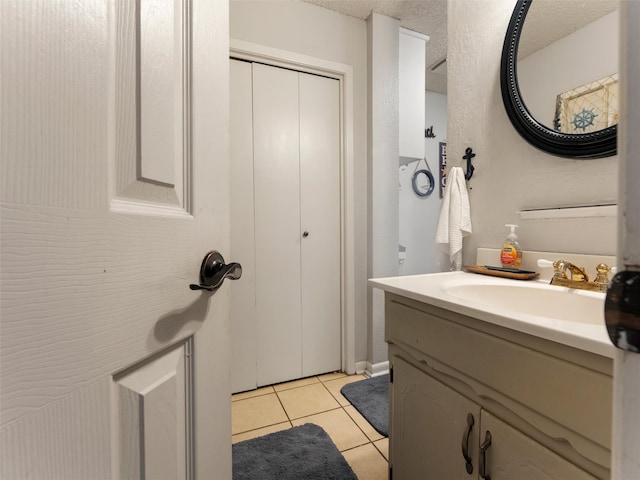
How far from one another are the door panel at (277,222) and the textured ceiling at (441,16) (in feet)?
1.97

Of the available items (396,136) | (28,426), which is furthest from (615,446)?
(396,136)

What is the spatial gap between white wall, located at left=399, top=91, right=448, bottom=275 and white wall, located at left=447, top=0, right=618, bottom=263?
1.54 m

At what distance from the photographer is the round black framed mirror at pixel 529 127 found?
0.84 meters

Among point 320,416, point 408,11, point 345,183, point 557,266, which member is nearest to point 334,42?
point 408,11

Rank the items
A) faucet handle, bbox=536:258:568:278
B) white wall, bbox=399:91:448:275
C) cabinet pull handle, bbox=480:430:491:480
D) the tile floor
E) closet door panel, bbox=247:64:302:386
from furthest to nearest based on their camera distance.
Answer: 1. white wall, bbox=399:91:448:275
2. closet door panel, bbox=247:64:302:386
3. the tile floor
4. faucet handle, bbox=536:258:568:278
5. cabinet pull handle, bbox=480:430:491:480

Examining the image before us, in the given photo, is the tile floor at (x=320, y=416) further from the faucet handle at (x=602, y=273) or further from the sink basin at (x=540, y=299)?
the faucet handle at (x=602, y=273)

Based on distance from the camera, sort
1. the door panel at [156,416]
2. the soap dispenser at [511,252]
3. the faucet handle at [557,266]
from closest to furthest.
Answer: the door panel at [156,416]
the faucet handle at [557,266]
the soap dispenser at [511,252]

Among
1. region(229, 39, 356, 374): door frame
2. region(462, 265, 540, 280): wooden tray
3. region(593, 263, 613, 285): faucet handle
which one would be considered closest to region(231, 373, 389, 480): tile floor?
region(229, 39, 356, 374): door frame

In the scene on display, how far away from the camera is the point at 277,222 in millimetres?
1838

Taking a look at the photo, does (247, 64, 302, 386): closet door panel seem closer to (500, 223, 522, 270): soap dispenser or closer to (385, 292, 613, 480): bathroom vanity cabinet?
(385, 292, 613, 480): bathroom vanity cabinet

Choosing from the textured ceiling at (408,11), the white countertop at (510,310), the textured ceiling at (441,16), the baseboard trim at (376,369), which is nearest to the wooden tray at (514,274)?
the white countertop at (510,310)

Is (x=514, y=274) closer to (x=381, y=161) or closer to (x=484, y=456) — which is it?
(x=484, y=456)

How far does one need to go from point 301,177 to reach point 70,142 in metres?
1.64

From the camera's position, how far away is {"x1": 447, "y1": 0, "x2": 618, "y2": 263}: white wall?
2.89 ft
